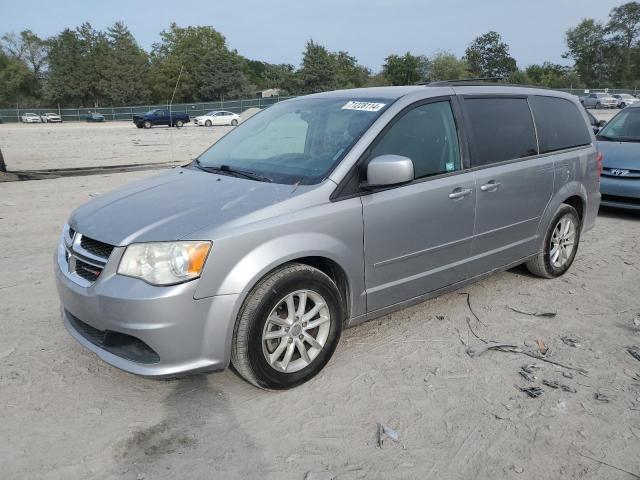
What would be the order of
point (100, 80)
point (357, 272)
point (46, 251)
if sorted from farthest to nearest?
point (100, 80), point (46, 251), point (357, 272)

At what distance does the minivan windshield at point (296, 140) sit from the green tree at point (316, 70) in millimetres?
62554

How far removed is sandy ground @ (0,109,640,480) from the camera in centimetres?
266

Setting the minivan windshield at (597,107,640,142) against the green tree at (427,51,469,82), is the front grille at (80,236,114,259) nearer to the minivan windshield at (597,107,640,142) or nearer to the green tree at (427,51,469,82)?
the minivan windshield at (597,107,640,142)

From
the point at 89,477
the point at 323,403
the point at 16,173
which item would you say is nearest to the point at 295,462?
the point at 323,403

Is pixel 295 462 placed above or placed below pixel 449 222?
below

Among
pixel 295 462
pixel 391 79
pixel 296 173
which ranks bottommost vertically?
pixel 295 462

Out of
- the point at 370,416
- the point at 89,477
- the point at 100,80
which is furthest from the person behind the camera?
the point at 100,80

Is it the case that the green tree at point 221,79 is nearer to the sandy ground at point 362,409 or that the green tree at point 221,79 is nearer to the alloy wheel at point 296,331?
the sandy ground at point 362,409

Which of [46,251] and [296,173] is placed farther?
[46,251]

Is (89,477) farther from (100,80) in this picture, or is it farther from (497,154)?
(100,80)

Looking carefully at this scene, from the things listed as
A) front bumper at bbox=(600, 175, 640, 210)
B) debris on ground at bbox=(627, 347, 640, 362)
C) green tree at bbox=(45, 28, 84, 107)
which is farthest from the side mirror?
green tree at bbox=(45, 28, 84, 107)

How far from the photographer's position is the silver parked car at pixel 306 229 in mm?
2926

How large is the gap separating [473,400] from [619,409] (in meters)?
0.81

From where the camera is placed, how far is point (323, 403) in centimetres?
318
